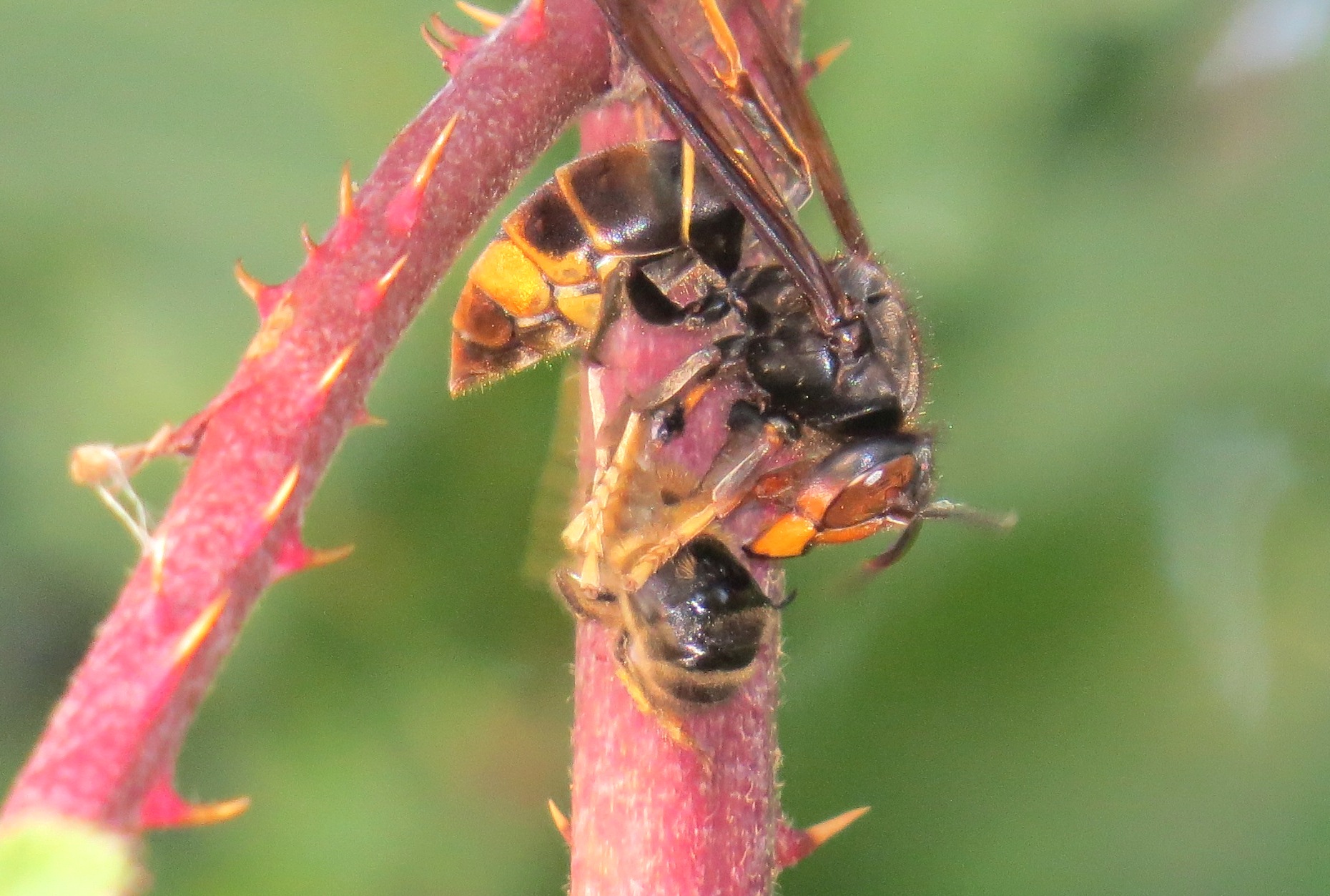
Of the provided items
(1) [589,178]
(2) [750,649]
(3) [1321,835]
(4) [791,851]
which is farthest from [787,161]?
(3) [1321,835]

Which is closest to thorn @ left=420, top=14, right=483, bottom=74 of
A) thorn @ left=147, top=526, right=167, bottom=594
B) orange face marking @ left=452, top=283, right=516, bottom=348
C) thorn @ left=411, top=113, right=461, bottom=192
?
thorn @ left=411, top=113, right=461, bottom=192

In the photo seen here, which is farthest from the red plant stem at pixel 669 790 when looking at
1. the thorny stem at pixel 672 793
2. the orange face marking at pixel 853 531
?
the orange face marking at pixel 853 531

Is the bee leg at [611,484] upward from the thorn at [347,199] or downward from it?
downward

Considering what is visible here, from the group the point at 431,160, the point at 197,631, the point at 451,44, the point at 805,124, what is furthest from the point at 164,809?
the point at 805,124

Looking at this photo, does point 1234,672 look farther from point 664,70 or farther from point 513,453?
point 664,70

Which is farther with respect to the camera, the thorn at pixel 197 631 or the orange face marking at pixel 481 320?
the orange face marking at pixel 481 320

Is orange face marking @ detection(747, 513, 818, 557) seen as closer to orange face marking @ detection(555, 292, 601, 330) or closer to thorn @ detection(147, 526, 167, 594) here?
orange face marking @ detection(555, 292, 601, 330)

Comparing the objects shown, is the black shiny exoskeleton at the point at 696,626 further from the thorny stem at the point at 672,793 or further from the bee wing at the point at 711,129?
the bee wing at the point at 711,129
